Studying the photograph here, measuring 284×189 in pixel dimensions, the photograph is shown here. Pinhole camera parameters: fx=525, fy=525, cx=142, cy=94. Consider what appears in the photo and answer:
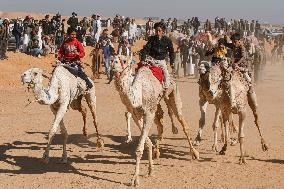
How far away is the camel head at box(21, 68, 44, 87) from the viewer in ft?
36.1

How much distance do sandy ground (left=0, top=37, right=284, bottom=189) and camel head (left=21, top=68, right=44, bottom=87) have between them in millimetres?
1967

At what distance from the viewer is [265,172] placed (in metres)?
11.5

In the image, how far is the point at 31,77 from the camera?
11070 millimetres

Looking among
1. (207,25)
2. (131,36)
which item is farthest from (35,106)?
(207,25)

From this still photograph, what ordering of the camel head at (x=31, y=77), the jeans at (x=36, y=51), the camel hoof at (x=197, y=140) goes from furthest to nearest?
the jeans at (x=36, y=51) → the camel hoof at (x=197, y=140) → the camel head at (x=31, y=77)

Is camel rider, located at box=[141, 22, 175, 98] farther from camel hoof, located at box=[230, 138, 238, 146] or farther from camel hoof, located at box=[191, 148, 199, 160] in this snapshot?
camel hoof, located at box=[230, 138, 238, 146]

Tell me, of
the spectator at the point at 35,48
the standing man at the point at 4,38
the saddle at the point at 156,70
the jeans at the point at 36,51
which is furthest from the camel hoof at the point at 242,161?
the jeans at the point at 36,51

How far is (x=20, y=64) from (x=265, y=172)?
20251mm

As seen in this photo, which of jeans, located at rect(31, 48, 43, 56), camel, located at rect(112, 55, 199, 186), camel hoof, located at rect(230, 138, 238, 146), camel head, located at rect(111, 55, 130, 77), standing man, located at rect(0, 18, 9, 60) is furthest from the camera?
jeans, located at rect(31, 48, 43, 56)

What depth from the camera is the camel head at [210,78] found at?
12.0 metres

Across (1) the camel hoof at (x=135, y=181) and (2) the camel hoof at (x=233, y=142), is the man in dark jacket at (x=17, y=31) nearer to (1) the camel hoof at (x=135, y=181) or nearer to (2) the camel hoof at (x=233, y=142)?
(2) the camel hoof at (x=233, y=142)

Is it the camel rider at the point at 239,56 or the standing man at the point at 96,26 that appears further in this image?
the standing man at the point at 96,26

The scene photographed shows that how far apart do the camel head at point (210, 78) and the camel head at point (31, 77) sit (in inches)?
143

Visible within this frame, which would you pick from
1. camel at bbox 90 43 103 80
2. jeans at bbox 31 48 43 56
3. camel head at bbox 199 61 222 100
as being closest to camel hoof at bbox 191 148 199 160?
Answer: camel head at bbox 199 61 222 100
